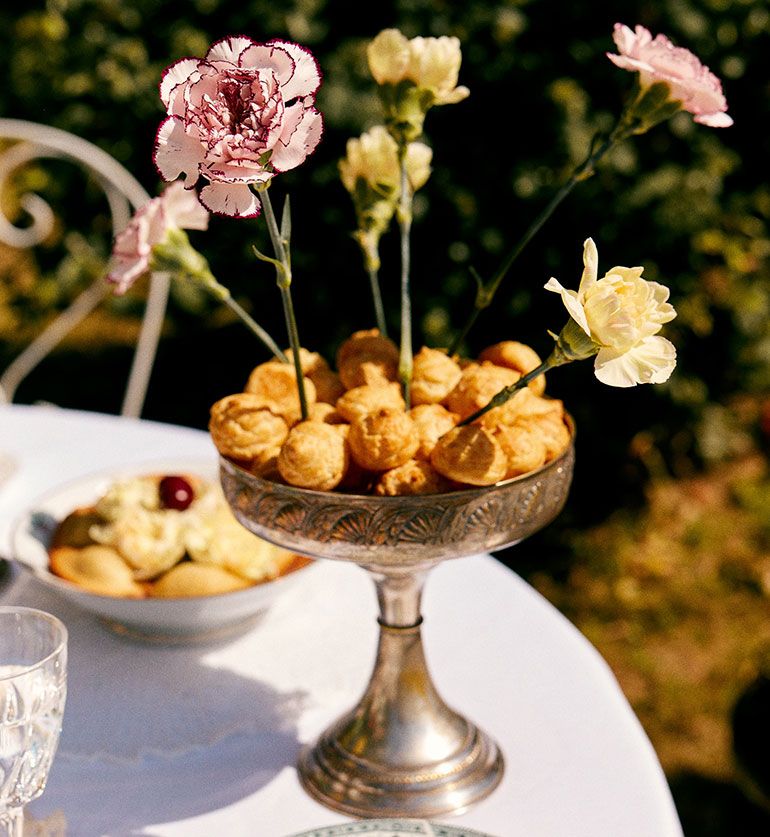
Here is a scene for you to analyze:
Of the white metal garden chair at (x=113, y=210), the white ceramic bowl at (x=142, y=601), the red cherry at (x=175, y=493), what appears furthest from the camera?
the white metal garden chair at (x=113, y=210)

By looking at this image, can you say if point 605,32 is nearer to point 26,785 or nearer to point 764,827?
point 764,827

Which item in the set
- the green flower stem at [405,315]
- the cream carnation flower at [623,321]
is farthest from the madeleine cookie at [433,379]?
the cream carnation flower at [623,321]

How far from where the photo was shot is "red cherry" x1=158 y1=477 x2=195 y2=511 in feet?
4.35

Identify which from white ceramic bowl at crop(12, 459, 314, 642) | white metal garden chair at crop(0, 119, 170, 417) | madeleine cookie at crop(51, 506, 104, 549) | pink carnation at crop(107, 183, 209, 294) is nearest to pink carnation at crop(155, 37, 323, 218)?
pink carnation at crop(107, 183, 209, 294)

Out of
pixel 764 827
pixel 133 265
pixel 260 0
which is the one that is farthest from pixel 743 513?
pixel 133 265

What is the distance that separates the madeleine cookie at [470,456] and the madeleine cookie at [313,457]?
83mm

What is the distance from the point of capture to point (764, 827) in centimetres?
233

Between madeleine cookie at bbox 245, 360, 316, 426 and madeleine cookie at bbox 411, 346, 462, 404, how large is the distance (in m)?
0.09

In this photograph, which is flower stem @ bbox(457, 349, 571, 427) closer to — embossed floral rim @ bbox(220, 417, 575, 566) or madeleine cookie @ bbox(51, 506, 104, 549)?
embossed floral rim @ bbox(220, 417, 575, 566)

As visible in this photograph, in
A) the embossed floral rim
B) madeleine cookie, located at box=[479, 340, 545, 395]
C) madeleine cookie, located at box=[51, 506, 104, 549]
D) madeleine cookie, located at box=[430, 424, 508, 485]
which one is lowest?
madeleine cookie, located at box=[51, 506, 104, 549]

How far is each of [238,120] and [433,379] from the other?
1.07 feet

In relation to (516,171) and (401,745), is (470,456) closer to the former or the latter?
(401,745)

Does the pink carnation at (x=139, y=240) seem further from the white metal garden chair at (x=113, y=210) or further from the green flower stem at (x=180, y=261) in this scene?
the white metal garden chair at (x=113, y=210)

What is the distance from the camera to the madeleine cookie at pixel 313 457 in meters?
0.92
